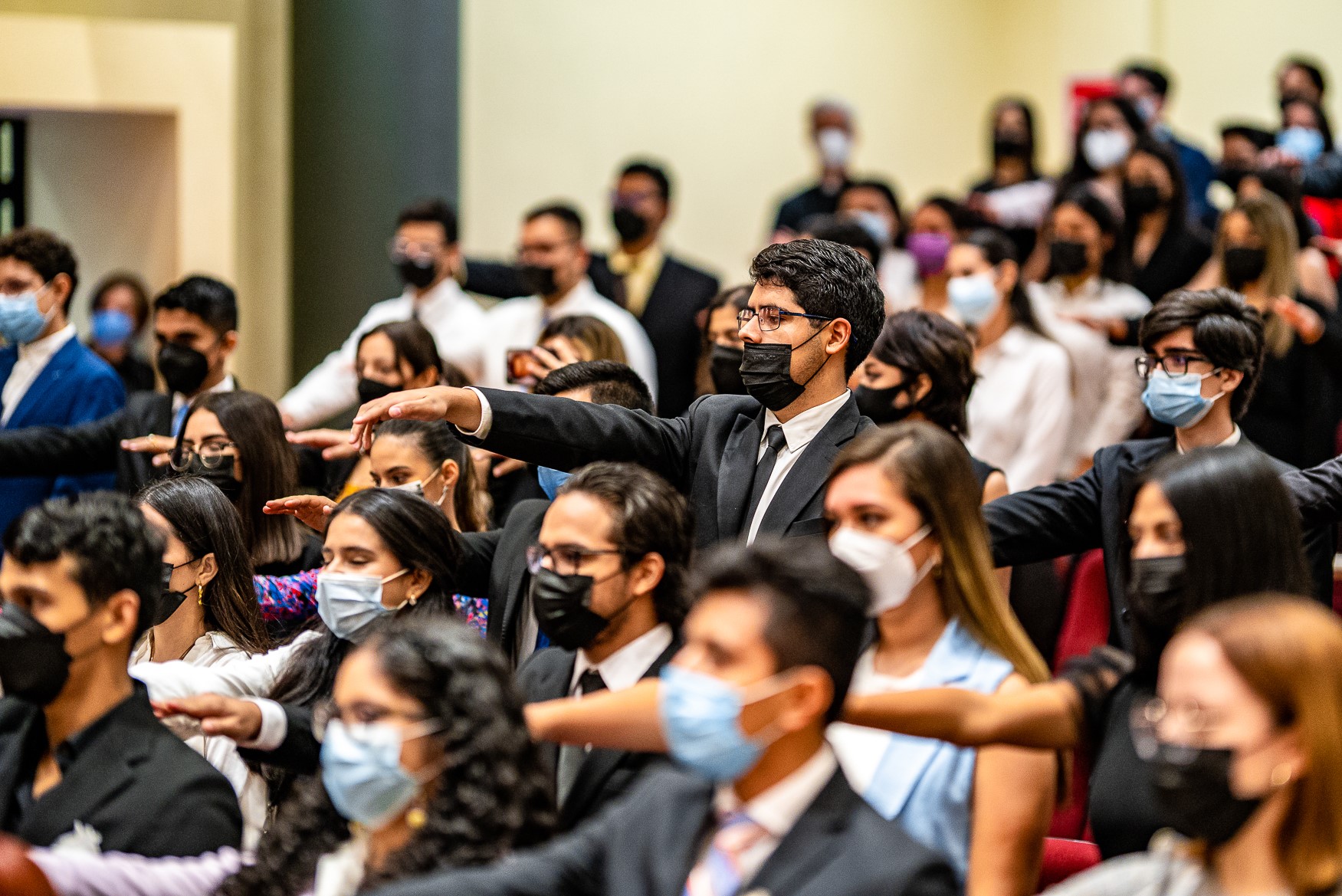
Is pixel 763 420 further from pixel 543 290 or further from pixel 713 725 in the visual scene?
pixel 543 290

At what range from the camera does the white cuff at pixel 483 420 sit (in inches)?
137

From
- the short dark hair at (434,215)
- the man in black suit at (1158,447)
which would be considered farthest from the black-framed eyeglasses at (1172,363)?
the short dark hair at (434,215)

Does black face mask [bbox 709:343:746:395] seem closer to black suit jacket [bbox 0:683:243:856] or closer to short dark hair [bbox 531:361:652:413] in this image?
short dark hair [bbox 531:361:652:413]

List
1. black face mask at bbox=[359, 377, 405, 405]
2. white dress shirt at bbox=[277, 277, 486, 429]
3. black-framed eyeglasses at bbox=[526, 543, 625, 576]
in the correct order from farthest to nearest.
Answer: white dress shirt at bbox=[277, 277, 486, 429] < black face mask at bbox=[359, 377, 405, 405] < black-framed eyeglasses at bbox=[526, 543, 625, 576]

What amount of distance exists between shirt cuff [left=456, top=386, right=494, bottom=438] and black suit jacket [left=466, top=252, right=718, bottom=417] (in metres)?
3.15

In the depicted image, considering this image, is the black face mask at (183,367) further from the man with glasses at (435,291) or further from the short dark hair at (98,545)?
the short dark hair at (98,545)

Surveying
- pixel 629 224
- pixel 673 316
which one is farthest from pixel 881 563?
pixel 629 224

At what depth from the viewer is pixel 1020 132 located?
846 cm

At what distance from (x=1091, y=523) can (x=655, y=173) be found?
13.7 feet

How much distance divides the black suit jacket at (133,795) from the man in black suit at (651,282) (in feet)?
12.8

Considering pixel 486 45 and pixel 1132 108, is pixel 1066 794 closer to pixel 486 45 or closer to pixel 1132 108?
pixel 1132 108

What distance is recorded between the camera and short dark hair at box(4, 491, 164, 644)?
112 inches

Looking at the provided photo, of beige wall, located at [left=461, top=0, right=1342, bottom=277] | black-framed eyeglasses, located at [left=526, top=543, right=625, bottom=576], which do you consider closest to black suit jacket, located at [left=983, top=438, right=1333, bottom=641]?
black-framed eyeglasses, located at [left=526, top=543, right=625, bottom=576]

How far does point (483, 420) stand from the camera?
3480mm
